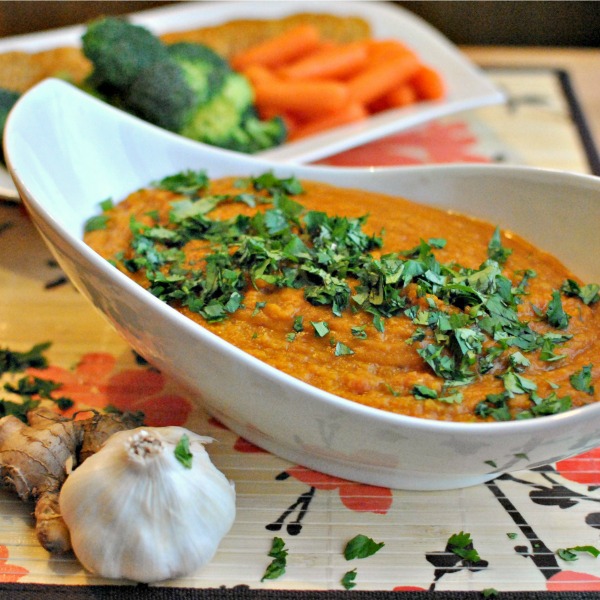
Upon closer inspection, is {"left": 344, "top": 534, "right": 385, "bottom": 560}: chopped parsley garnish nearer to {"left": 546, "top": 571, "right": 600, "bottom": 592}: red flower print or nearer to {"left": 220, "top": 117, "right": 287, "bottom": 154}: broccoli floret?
{"left": 546, "top": 571, "right": 600, "bottom": 592}: red flower print

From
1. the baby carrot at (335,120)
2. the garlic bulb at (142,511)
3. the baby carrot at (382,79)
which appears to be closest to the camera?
the garlic bulb at (142,511)

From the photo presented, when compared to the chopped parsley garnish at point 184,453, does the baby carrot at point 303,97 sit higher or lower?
higher

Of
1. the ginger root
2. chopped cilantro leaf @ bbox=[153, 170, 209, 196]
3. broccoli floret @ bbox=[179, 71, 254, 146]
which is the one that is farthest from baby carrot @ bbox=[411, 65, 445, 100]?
the ginger root

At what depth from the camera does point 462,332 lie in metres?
1.57

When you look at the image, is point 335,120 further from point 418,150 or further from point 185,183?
point 185,183

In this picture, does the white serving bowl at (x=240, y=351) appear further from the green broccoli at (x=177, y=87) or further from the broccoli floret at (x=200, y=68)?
the broccoli floret at (x=200, y=68)

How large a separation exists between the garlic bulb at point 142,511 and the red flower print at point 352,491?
314 mm

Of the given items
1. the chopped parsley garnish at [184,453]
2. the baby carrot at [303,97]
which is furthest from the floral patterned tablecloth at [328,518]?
the baby carrot at [303,97]

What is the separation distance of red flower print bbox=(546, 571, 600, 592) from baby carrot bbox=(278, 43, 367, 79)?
2.61m

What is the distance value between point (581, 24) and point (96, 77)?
3465 millimetres

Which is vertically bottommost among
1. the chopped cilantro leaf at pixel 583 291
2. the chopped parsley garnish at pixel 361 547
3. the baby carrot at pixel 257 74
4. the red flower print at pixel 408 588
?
the red flower print at pixel 408 588

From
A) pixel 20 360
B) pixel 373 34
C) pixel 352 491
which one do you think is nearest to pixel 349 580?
pixel 352 491

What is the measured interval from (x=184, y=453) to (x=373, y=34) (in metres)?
3.05

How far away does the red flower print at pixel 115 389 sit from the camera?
6.33 feet
